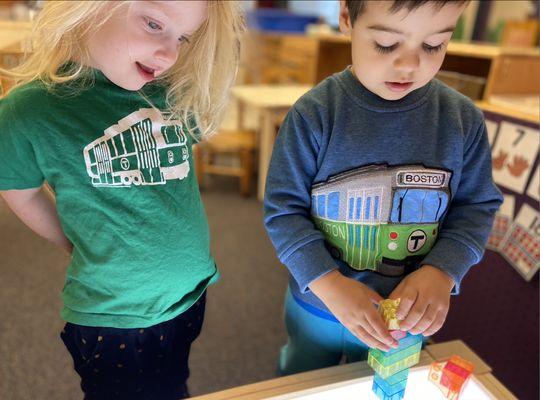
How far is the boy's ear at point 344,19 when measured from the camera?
1.87 feet

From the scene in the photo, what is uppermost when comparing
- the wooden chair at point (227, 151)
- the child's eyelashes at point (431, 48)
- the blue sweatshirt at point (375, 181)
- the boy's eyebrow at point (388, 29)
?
the boy's eyebrow at point (388, 29)

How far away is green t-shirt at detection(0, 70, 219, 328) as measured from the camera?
567mm

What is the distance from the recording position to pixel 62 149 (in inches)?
22.6

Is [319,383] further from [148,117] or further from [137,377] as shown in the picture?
[148,117]

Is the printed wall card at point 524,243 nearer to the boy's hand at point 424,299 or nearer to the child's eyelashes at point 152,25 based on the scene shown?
the boy's hand at point 424,299

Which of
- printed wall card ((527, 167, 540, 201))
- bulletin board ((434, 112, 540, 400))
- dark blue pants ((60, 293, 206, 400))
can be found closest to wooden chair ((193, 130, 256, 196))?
bulletin board ((434, 112, 540, 400))

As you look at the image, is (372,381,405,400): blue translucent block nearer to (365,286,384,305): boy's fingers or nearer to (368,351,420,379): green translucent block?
(368,351,420,379): green translucent block

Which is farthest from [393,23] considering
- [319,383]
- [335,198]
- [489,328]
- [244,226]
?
[244,226]

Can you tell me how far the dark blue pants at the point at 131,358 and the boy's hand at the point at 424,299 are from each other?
1.06ft

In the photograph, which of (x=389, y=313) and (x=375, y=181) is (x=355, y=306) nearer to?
(x=389, y=313)

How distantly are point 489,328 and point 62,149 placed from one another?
1.16 metres

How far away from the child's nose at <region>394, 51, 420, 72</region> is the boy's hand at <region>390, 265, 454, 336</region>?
273mm

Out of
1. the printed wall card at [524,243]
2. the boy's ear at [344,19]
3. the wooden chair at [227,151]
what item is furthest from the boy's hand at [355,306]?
the wooden chair at [227,151]

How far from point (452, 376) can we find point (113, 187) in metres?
0.55
